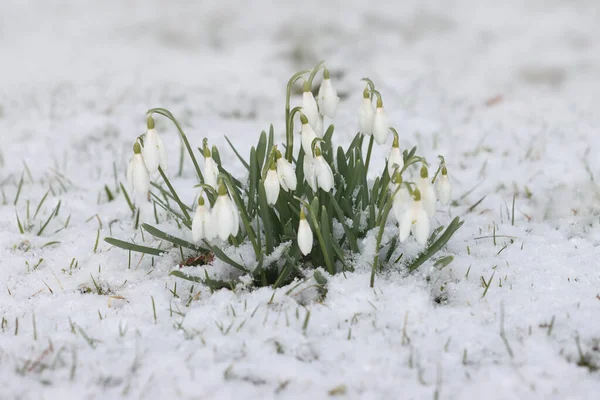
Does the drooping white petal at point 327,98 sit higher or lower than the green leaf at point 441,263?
higher

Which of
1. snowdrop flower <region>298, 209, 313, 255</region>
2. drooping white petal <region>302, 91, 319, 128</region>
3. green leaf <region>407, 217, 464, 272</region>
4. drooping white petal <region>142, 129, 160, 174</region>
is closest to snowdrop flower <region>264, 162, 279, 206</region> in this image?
snowdrop flower <region>298, 209, 313, 255</region>

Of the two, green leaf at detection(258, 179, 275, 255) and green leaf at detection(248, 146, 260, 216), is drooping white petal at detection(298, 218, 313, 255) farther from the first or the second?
green leaf at detection(248, 146, 260, 216)

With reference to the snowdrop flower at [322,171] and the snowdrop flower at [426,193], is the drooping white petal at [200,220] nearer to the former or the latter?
the snowdrop flower at [322,171]

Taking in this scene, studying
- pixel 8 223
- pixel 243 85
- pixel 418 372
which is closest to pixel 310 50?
pixel 243 85

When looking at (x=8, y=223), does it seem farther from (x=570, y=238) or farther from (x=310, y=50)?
(x=310, y=50)

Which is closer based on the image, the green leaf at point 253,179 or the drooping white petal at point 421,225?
the drooping white petal at point 421,225

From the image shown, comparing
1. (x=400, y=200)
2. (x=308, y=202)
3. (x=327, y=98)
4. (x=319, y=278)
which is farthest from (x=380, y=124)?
(x=319, y=278)

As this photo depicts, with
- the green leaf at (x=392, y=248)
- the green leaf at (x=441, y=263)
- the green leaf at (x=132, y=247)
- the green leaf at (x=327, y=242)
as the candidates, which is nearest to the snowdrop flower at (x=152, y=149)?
the green leaf at (x=132, y=247)
